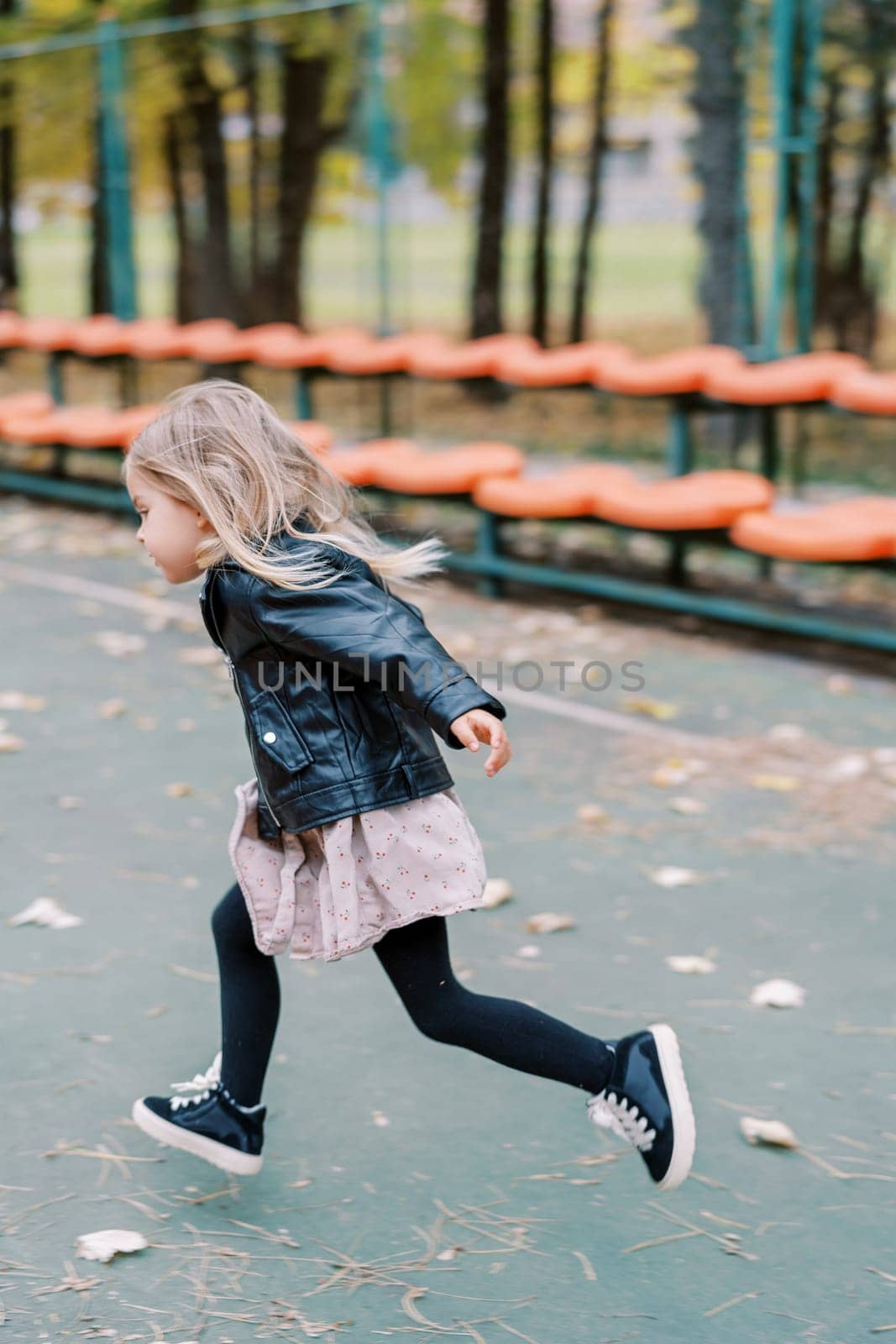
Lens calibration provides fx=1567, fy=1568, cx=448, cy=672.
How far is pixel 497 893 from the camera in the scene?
405 centimetres

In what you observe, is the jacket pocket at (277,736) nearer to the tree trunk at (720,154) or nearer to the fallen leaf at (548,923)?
the fallen leaf at (548,923)

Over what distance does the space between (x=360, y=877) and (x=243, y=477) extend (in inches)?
26.3

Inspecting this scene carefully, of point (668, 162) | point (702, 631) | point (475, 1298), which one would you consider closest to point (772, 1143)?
point (475, 1298)

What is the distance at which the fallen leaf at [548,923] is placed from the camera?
3867 millimetres

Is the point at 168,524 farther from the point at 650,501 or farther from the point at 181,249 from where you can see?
the point at 181,249

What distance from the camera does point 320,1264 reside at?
2.57 meters

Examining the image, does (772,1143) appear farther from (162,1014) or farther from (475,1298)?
(162,1014)

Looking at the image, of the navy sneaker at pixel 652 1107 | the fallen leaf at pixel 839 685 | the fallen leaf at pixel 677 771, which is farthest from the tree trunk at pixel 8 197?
the navy sneaker at pixel 652 1107

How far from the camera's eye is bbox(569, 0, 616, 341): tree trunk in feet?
41.1

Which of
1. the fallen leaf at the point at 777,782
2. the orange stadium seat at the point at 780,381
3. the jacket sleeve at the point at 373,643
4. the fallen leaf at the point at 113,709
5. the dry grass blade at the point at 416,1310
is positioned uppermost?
the orange stadium seat at the point at 780,381

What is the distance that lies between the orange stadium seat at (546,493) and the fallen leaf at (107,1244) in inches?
179

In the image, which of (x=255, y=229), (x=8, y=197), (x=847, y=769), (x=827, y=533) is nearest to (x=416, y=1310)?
(x=847, y=769)

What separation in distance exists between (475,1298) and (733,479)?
16.0 feet

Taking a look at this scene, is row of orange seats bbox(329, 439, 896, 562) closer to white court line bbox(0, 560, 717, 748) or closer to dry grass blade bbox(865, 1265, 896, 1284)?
white court line bbox(0, 560, 717, 748)
